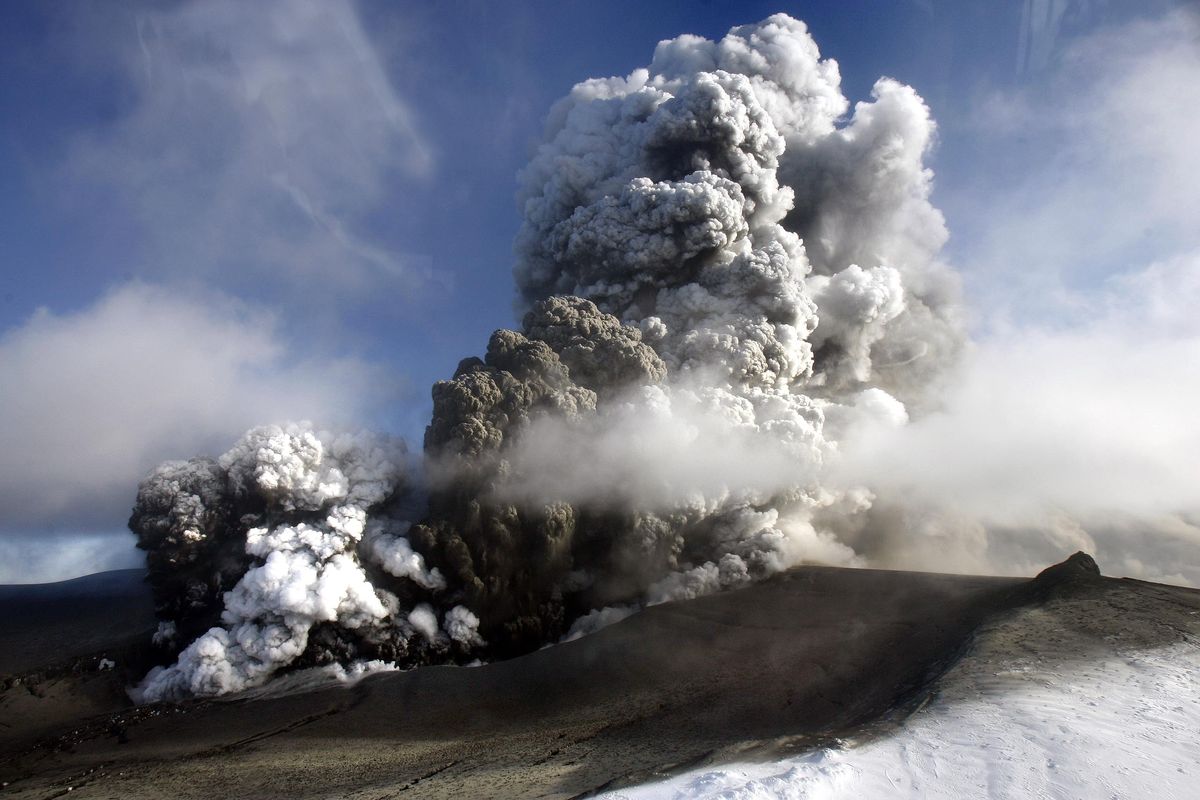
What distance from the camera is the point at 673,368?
29234 millimetres

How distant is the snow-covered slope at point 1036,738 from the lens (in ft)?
28.9

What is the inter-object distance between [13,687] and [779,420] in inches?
1055

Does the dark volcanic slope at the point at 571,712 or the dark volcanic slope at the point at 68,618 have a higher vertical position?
the dark volcanic slope at the point at 68,618

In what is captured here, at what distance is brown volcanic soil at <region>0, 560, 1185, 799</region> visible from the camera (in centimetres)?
1295

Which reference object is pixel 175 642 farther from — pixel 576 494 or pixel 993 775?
pixel 993 775

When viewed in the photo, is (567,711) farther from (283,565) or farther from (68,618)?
(68,618)

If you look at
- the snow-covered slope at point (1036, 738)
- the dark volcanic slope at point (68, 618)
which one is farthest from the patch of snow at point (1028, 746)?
the dark volcanic slope at point (68, 618)

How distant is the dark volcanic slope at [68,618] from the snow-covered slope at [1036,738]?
77.2ft

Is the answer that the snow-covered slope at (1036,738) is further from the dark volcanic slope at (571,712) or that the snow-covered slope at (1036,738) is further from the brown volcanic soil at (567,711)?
the dark volcanic slope at (571,712)

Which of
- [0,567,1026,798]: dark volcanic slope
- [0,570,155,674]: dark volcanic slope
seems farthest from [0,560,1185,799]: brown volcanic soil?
[0,570,155,674]: dark volcanic slope

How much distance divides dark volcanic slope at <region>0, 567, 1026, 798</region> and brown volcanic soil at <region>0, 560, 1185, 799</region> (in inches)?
2.5

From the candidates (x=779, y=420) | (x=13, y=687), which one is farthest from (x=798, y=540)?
(x=13, y=687)

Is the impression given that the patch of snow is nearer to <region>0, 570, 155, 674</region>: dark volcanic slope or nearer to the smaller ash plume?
the smaller ash plume

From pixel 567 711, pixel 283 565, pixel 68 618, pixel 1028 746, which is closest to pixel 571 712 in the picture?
pixel 567 711
